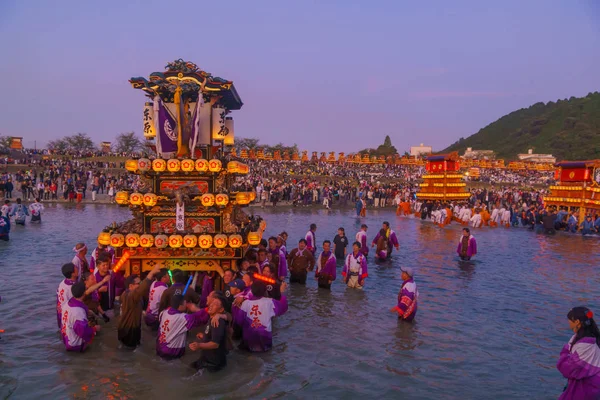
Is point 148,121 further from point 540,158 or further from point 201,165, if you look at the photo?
point 540,158

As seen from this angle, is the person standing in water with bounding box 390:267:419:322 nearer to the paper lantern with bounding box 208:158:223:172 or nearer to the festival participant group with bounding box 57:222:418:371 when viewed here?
the festival participant group with bounding box 57:222:418:371

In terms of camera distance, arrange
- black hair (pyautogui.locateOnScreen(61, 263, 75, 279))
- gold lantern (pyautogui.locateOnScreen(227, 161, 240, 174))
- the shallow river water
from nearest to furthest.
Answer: the shallow river water, black hair (pyautogui.locateOnScreen(61, 263, 75, 279)), gold lantern (pyautogui.locateOnScreen(227, 161, 240, 174))

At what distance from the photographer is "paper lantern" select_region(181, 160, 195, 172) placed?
10.3 meters

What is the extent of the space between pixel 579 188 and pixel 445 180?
9440 millimetres

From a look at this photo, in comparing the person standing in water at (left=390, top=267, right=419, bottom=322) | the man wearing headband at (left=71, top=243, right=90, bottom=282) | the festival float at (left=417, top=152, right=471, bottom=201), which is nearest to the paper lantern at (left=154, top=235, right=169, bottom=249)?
the man wearing headband at (left=71, top=243, right=90, bottom=282)

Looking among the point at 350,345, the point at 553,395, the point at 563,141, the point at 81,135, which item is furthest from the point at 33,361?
the point at 563,141

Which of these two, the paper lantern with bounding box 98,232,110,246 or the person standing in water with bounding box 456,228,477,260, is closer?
the paper lantern with bounding box 98,232,110,246

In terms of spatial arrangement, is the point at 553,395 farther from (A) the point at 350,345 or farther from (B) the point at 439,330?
(A) the point at 350,345

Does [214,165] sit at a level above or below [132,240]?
above

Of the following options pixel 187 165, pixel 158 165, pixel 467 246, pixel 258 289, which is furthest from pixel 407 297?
pixel 467 246

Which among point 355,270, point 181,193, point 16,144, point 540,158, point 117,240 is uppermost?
point 540,158

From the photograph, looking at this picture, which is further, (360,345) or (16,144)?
(16,144)

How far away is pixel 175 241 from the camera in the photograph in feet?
32.8

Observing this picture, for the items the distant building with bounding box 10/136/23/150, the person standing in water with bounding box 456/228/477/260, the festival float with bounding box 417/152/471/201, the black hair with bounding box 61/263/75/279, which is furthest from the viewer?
the distant building with bounding box 10/136/23/150
